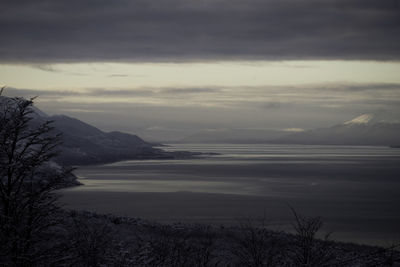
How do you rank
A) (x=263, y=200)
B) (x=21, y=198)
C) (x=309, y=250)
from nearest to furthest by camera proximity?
(x=21, y=198) < (x=309, y=250) < (x=263, y=200)

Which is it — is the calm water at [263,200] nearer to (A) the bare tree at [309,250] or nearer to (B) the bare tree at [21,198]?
(A) the bare tree at [309,250]

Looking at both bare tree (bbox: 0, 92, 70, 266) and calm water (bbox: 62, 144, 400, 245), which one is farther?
calm water (bbox: 62, 144, 400, 245)

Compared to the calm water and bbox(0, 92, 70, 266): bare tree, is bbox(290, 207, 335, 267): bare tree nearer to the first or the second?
bbox(0, 92, 70, 266): bare tree

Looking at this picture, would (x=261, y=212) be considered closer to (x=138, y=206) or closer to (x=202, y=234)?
(x=138, y=206)

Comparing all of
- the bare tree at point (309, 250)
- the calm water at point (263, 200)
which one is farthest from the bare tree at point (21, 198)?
the calm water at point (263, 200)

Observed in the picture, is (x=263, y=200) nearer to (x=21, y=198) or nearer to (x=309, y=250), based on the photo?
(x=309, y=250)

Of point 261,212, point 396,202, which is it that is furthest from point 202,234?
point 396,202

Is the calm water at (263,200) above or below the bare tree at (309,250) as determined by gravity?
below

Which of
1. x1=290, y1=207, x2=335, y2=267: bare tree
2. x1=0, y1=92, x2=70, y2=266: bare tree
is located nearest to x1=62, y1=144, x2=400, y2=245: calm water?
x1=290, y1=207, x2=335, y2=267: bare tree

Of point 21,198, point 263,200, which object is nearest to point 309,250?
point 21,198

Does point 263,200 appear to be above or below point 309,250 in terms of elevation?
below

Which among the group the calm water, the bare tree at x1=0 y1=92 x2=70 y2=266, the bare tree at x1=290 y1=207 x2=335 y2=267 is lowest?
the calm water
